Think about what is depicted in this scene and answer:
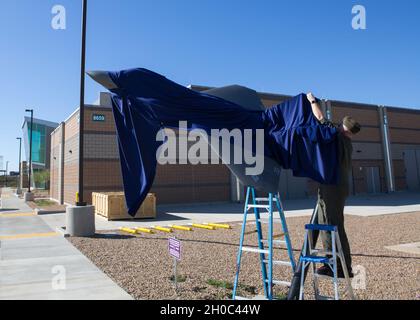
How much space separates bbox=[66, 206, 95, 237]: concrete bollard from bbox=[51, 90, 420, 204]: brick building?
441 inches

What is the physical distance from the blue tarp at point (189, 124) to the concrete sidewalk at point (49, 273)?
7.17 ft

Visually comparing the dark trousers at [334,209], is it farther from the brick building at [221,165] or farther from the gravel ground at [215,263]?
the brick building at [221,165]

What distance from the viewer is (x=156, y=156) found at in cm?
464

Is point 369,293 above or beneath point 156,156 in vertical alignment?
beneath

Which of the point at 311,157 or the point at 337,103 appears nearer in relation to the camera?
the point at 311,157

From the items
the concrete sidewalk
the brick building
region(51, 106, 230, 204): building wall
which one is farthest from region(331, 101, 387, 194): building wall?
the concrete sidewalk

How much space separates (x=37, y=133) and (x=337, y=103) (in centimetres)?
6607

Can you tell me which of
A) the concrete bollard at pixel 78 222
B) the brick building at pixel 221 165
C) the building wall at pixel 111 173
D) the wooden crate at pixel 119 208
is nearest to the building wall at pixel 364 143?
the brick building at pixel 221 165

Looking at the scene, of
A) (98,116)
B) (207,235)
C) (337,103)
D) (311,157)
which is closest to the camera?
(311,157)

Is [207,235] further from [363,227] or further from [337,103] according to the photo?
[337,103]

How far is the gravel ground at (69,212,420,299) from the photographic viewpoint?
18.7ft

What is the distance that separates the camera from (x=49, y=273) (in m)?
6.95

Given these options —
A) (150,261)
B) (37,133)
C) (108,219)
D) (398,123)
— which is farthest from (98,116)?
(37,133)

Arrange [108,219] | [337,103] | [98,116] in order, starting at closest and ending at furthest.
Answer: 1. [108,219]
2. [98,116]
3. [337,103]
